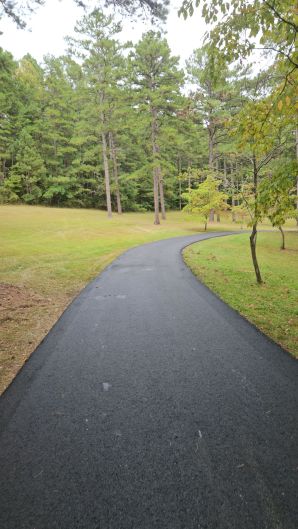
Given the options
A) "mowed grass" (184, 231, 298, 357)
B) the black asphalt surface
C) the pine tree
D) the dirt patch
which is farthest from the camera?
the pine tree

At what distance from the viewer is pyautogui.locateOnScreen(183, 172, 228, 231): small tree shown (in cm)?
2439

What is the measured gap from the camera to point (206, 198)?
25.1m

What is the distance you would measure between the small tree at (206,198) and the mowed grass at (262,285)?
8983 millimetres

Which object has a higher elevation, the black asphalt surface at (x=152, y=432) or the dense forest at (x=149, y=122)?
the dense forest at (x=149, y=122)

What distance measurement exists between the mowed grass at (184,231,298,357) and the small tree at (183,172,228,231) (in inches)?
354

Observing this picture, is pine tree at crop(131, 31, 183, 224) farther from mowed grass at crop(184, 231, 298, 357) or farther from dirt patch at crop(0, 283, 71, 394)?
dirt patch at crop(0, 283, 71, 394)

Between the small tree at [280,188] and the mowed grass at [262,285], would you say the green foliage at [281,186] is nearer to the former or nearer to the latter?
the small tree at [280,188]

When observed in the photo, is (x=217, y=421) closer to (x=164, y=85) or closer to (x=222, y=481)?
(x=222, y=481)

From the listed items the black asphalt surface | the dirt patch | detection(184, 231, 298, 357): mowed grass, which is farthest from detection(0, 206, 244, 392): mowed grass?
detection(184, 231, 298, 357): mowed grass

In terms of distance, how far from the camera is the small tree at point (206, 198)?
80.0 feet

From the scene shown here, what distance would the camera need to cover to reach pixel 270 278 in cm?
935

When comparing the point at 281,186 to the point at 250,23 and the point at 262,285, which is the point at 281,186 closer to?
the point at 250,23

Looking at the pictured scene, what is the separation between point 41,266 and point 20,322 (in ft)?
18.1

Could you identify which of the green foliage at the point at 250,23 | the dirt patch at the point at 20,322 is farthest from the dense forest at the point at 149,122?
the dirt patch at the point at 20,322
